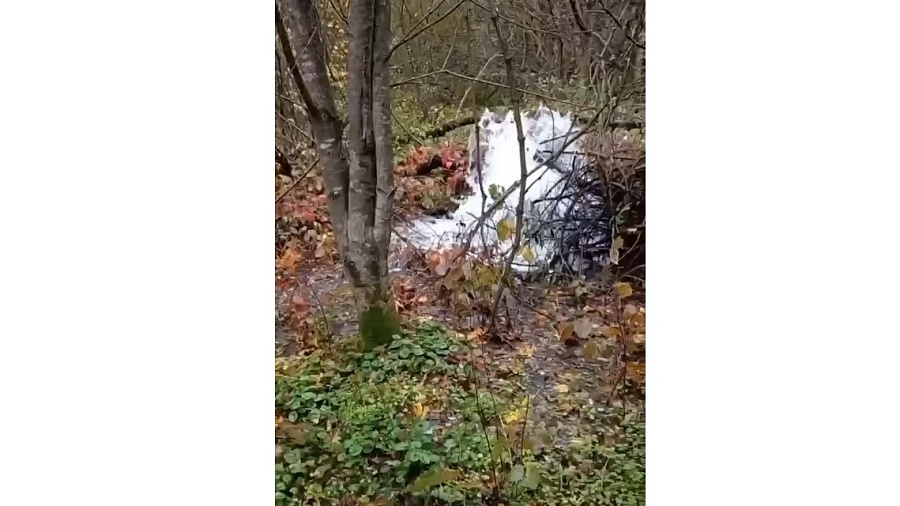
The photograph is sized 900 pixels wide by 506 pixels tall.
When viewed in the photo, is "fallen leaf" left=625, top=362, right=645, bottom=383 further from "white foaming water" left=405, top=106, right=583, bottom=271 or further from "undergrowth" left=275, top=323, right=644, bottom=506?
"white foaming water" left=405, top=106, right=583, bottom=271

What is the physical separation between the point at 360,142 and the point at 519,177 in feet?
1.78

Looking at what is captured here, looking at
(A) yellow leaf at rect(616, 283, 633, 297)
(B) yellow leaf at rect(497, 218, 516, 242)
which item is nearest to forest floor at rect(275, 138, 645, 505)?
(A) yellow leaf at rect(616, 283, 633, 297)

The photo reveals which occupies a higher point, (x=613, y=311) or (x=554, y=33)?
(x=554, y=33)

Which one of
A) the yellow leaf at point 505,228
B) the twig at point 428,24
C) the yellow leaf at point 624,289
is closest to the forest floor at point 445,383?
the yellow leaf at point 624,289

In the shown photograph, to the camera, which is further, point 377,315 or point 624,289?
point 377,315

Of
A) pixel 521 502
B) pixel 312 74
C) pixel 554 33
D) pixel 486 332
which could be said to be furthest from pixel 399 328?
pixel 554 33

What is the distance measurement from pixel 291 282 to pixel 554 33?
3.91 feet

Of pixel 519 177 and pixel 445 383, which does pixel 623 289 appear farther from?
pixel 445 383

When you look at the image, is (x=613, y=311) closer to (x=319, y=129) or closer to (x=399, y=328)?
(x=399, y=328)

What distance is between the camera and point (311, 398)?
7.84 ft

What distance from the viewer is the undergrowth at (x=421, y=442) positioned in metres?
2.31

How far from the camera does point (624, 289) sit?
2295mm

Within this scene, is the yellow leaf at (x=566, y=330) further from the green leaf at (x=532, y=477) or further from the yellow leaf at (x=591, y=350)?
the green leaf at (x=532, y=477)

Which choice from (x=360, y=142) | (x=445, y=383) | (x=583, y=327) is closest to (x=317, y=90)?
(x=360, y=142)
